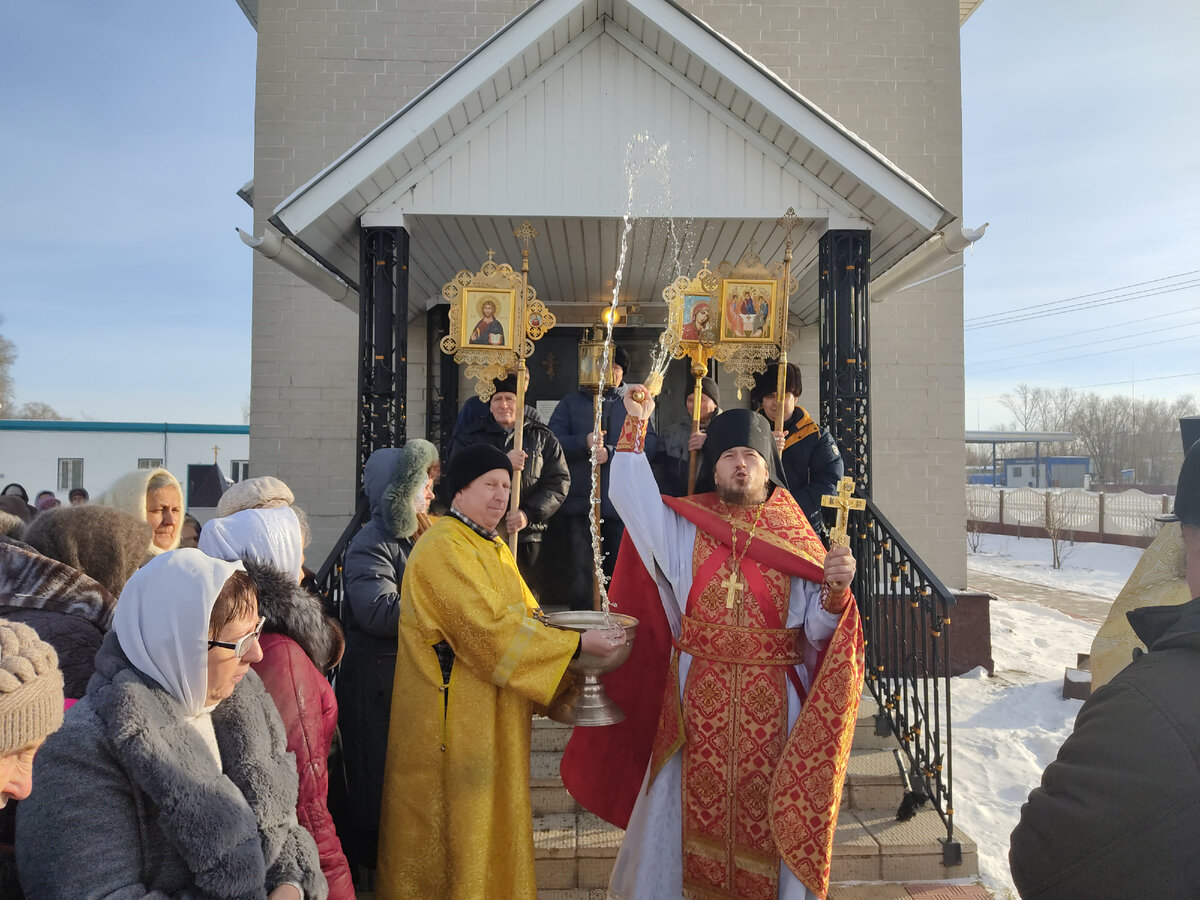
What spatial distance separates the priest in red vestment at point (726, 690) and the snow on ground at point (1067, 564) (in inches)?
607

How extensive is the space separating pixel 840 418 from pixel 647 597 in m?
2.63

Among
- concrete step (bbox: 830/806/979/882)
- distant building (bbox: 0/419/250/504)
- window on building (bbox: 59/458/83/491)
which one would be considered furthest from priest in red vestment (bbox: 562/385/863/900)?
window on building (bbox: 59/458/83/491)

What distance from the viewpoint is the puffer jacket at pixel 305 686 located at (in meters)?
2.38

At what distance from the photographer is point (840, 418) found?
5613 mm

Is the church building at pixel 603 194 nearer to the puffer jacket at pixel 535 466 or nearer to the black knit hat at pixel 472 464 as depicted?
the puffer jacket at pixel 535 466

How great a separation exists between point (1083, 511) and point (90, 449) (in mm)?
29817

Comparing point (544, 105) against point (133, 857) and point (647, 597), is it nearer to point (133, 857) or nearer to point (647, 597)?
point (647, 597)

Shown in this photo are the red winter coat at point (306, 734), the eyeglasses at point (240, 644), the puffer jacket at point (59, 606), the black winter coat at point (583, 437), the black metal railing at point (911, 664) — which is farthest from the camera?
the black winter coat at point (583, 437)

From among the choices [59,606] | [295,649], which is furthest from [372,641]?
[59,606]

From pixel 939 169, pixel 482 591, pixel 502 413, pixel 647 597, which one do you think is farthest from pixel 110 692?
pixel 939 169

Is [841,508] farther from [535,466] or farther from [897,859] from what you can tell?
[535,466]

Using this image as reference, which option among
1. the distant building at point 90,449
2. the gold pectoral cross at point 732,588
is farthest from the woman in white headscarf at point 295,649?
the distant building at point 90,449

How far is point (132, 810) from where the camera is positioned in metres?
1.64

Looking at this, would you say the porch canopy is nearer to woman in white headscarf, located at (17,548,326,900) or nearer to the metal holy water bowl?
the metal holy water bowl
